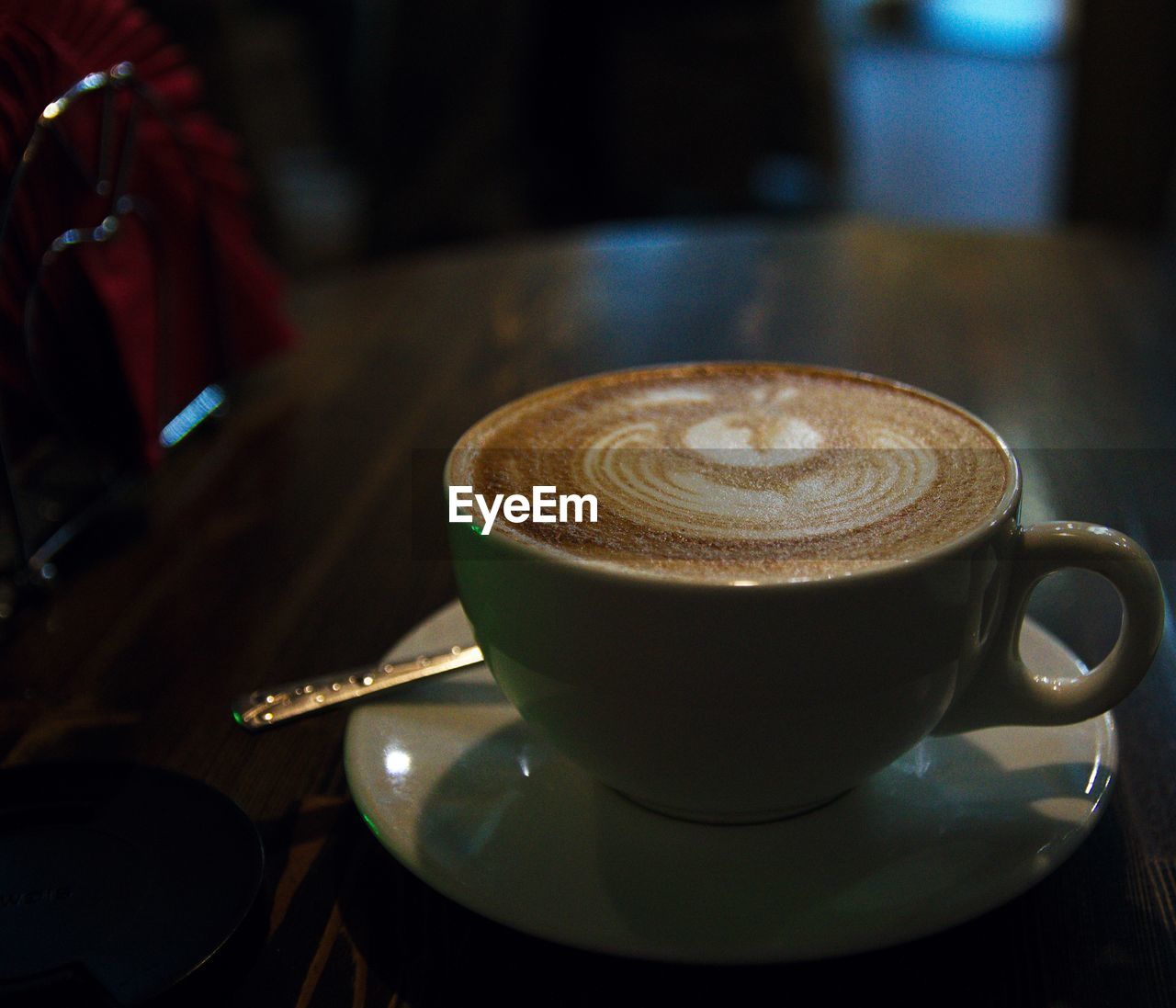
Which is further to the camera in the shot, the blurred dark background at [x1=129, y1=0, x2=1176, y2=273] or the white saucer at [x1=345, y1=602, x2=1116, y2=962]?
the blurred dark background at [x1=129, y1=0, x2=1176, y2=273]

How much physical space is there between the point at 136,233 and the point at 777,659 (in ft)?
1.67

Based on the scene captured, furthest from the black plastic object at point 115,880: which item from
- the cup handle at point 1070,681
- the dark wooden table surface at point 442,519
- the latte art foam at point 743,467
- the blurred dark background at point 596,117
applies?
the blurred dark background at point 596,117

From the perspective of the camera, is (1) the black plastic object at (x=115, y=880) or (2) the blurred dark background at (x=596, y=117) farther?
(2) the blurred dark background at (x=596, y=117)

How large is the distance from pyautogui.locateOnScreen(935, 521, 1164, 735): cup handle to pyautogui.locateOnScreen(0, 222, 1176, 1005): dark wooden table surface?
4 cm

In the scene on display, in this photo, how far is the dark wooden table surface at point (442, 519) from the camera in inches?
12.6

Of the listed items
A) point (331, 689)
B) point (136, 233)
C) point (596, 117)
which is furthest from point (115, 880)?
point (596, 117)

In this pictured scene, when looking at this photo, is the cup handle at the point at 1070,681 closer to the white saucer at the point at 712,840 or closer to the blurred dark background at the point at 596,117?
the white saucer at the point at 712,840

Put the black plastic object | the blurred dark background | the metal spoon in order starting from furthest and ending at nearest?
the blurred dark background < the metal spoon < the black plastic object

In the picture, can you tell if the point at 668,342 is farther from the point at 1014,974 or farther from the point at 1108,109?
the point at 1108,109

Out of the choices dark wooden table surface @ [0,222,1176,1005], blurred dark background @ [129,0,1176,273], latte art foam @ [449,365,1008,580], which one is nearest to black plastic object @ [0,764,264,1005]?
dark wooden table surface @ [0,222,1176,1005]

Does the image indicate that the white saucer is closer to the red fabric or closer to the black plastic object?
the black plastic object

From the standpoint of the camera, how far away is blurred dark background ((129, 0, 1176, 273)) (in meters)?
1.67

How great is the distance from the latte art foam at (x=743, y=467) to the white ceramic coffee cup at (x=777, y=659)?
1 cm

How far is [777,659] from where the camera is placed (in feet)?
1.06
